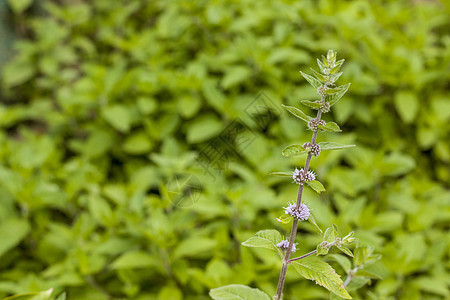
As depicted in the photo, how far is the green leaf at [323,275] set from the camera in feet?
3.35

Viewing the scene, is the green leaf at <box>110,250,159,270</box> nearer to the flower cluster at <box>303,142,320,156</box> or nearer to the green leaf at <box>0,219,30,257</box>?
the green leaf at <box>0,219,30,257</box>

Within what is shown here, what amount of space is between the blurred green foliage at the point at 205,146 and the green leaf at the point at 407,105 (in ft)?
0.06

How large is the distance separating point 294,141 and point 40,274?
5.44 feet

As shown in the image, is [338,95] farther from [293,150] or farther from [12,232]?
[12,232]

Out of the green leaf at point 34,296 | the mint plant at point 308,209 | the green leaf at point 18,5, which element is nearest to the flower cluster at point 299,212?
the mint plant at point 308,209

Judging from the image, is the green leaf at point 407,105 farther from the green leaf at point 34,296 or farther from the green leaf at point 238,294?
the green leaf at point 34,296

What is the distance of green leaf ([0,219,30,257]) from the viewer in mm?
2160

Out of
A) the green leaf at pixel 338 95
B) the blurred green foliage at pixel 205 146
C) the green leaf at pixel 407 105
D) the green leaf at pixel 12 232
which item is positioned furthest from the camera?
the green leaf at pixel 407 105

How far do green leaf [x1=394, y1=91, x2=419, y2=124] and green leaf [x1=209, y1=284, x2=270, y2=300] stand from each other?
198 centimetres

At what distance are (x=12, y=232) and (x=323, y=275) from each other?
1813mm

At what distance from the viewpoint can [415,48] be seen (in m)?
3.09

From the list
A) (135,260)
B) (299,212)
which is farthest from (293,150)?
(135,260)

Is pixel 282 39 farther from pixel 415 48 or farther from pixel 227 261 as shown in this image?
pixel 227 261

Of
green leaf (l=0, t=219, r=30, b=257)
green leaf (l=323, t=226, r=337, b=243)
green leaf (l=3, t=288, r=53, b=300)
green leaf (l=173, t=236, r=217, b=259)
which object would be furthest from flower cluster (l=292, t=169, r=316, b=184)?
green leaf (l=0, t=219, r=30, b=257)
